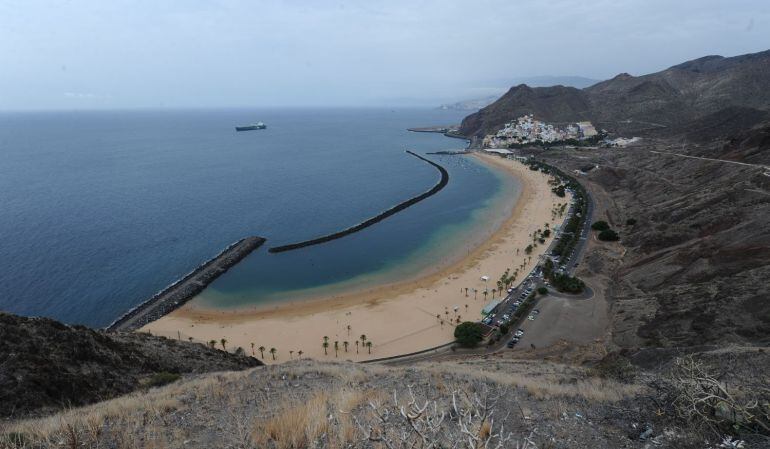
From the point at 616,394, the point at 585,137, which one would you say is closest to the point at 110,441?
the point at 616,394

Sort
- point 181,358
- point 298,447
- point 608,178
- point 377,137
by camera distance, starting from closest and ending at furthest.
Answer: point 298,447 < point 181,358 < point 608,178 < point 377,137

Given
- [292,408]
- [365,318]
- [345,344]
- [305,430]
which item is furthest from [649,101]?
[305,430]

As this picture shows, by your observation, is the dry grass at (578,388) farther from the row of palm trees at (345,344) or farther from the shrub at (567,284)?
the shrub at (567,284)

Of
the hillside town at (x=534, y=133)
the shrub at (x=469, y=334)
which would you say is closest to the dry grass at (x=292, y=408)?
the shrub at (x=469, y=334)

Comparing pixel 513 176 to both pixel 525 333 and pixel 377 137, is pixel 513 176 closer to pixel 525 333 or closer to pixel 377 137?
pixel 525 333

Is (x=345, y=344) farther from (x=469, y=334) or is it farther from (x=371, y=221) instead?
(x=371, y=221)

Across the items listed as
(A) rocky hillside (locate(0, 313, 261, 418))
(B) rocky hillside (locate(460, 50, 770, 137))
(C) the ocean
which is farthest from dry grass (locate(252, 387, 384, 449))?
(B) rocky hillside (locate(460, 50, 770, 137))

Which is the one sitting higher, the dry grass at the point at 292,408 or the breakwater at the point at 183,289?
the dry grass at the point at 292,408
